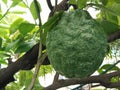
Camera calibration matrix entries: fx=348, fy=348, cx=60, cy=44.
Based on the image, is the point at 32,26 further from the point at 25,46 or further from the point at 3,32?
the point at 3,32

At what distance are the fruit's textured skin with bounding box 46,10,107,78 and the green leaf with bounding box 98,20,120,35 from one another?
5.1 inches

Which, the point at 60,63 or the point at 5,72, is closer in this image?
the point at 60,63

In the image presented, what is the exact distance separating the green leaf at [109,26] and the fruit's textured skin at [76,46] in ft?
0.42

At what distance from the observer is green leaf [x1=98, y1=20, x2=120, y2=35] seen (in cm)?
76

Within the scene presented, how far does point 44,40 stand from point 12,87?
466 mm

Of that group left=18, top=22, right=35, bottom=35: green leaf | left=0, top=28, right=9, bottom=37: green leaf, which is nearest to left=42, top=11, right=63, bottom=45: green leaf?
left=18, top=22, right=35, bottom=35: green leaf

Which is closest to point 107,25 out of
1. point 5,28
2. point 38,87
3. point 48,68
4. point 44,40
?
point 44,40

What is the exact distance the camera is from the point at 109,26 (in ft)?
2.56

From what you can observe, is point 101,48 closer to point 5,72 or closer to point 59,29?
point 59,29

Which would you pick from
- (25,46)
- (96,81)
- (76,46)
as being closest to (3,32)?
(25,46)

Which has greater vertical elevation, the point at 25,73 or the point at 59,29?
the point at 59,29

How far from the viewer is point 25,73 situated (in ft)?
3.24

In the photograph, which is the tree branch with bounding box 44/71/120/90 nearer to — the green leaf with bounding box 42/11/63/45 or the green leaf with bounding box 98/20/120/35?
the green leaf with bounding box 98/20/120/35

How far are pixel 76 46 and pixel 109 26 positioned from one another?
202 millimetres
